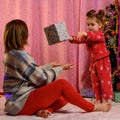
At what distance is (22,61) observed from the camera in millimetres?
1927

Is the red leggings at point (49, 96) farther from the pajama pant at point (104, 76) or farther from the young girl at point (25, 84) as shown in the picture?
the pajama pant at point (104, 76)

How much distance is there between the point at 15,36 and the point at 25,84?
31 cm

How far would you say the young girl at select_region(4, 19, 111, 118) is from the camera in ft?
6.36

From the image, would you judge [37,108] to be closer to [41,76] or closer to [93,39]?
[41,76]

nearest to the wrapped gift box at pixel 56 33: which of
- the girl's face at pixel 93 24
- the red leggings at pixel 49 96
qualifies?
the girl's face at pixel 93 24

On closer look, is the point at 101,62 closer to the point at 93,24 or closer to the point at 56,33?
the point at 93,24

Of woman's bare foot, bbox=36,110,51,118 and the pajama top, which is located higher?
the pajama top

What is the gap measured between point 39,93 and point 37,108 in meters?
0.10

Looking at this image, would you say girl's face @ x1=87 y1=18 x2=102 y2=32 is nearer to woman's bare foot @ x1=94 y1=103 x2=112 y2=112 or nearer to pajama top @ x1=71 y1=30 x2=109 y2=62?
pajama top @ x1=71 y1=30 x2=109 y2=62

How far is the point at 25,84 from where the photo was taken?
197 cm

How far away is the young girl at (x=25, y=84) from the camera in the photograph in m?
1.94

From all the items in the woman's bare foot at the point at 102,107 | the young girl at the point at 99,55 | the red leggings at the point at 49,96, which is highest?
the young girl at the point at 99,55

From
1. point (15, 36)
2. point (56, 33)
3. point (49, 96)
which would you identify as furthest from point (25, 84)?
point (56, 33)

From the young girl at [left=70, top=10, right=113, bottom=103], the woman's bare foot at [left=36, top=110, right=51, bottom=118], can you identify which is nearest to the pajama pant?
the young girl at [left=70, top=10, right=113, bottom=103]
